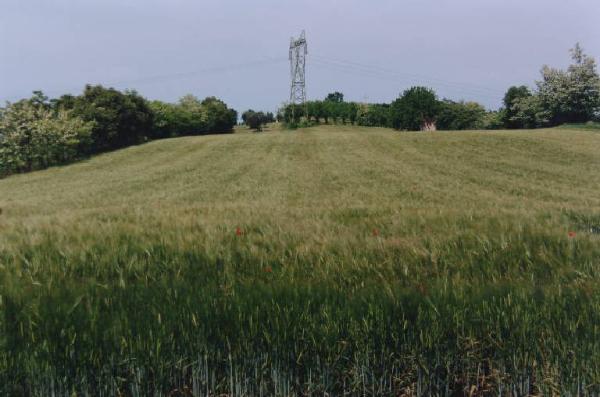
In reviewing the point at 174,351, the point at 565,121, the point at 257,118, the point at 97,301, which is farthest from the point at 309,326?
the point at 257,118

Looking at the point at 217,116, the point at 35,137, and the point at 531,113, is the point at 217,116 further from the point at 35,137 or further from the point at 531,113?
the point at 531,113

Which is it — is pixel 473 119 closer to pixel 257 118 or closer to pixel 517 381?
pixel 257 118

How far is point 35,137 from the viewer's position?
41.1 metres

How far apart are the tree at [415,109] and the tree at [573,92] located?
21511 millimetres

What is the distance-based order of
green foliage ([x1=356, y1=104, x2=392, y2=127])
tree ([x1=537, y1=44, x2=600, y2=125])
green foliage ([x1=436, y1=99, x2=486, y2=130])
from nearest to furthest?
1. tree ([x1=537, y1=44, x2=600, y2=125])
2. green foliage ([x1=436, y1=99, x2=486, y2=130])
3. green foliage ([x1=356, y1=104, x2=392, y2=127])

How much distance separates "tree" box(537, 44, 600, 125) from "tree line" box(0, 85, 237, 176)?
252 ft

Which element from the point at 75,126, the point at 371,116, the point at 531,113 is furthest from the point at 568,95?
the point at 75,126

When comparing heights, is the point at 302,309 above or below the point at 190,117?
below

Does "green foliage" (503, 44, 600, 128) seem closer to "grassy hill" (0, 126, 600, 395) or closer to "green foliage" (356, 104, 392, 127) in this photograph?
"green foliage" (356, 104, 392, 127)

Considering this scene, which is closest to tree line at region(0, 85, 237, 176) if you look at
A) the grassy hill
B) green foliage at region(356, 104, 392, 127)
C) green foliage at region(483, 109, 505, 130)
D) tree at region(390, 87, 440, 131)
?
the grassy hill

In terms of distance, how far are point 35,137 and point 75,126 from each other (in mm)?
5324

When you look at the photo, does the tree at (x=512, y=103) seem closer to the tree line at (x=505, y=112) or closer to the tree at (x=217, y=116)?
the tree line at (x=505, y=112)

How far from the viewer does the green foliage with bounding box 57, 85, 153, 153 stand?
49750 mm

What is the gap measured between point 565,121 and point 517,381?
8618cm
